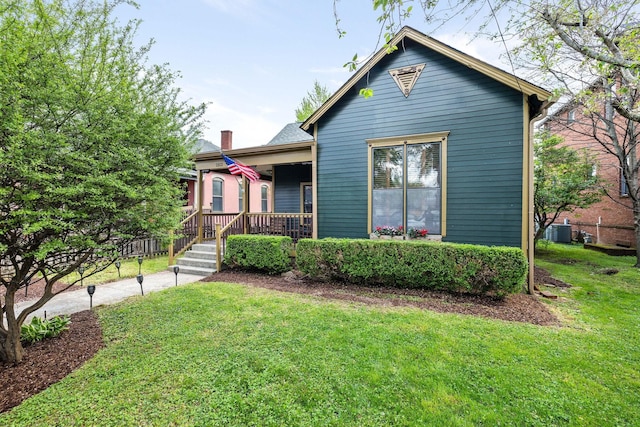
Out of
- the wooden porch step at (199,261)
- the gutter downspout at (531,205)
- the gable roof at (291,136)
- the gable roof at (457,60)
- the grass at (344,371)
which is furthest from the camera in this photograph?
the gable roof at (291,136)

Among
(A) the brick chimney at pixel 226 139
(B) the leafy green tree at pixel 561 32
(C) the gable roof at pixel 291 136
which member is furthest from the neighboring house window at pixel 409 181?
(A) the brick chimney at pixel 226 139

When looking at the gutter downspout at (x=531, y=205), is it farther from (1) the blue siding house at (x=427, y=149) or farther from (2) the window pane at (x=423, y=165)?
(2) the window pane at (x=423, y=165)

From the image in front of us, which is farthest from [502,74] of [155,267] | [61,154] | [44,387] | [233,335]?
[155,267]

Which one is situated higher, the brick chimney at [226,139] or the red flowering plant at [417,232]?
the brick chimney at [226,139]

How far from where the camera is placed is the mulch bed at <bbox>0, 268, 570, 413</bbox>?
2.70m

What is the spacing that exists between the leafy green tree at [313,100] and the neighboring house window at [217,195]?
35.7 ft

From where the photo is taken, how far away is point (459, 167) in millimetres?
6262

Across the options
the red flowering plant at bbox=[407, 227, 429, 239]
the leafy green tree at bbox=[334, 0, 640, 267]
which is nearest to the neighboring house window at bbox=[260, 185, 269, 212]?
the red flowering plant at bbox=[407, 227, 429, 239]

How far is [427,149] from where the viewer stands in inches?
261

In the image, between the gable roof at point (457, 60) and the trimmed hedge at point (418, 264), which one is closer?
the trimmed hedge at point (418, 264)

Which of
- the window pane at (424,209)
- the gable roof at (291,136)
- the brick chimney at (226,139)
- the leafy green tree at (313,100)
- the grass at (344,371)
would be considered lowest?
the grass at (344,371)

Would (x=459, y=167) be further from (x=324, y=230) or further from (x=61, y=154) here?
(x=61, y=154)

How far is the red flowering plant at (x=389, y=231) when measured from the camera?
675cm

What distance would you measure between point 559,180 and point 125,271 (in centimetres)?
1434
